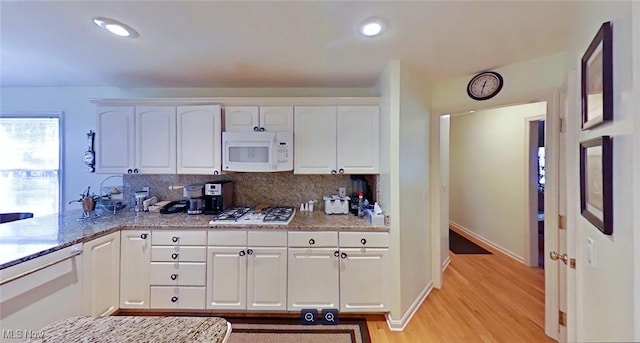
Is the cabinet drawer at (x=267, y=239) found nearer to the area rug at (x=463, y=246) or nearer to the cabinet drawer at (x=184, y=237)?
the cabinet drawer at (x=184, y=237)

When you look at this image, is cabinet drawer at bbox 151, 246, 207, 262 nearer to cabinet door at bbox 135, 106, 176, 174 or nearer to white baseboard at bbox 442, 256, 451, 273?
cabinet door at bbox 135, 106, 176, 174

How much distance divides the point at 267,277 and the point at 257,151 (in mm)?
1194

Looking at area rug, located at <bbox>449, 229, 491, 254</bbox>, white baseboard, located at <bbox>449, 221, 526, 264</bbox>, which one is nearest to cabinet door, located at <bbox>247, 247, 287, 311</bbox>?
area rug, located at <bbox>449, 229, 491, 254</bbox>

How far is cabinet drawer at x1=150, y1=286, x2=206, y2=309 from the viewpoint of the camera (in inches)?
97.5

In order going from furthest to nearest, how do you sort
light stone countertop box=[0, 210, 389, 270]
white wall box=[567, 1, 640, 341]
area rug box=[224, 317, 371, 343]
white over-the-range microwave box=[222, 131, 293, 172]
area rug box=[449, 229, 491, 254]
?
area rug box=[449, 229, 491, 254], white over-the-range microwave box=[222, 131, 293, 172], area rug box=[224, 317, 371, 343], light stone countertop box=[0, 210, 389, 270], white wall box=[567, 1, 640, 341]

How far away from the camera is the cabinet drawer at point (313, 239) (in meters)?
2.44

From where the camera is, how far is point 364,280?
245 cm

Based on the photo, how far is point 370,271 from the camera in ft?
8.02

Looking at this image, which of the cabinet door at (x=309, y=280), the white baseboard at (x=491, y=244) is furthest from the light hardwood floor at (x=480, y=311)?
the cabinet door at (x=309, y=280)

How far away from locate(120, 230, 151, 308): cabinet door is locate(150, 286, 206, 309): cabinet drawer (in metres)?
0.08

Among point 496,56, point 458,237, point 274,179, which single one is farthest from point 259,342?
point 458,237

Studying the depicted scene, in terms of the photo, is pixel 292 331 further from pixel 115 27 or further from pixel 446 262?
pixel 115 27

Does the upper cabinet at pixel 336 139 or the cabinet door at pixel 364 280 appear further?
the upper cabinet at pixel 336 139

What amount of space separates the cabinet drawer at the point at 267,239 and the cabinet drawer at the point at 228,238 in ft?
0.18
